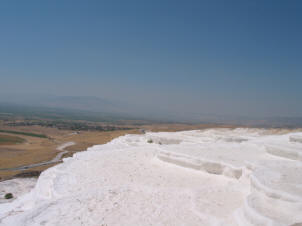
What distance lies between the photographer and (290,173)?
8.96 meters

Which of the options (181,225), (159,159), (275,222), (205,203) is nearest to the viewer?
(275,222)

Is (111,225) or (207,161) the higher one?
(207,161)

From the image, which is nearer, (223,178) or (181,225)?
(181,225)

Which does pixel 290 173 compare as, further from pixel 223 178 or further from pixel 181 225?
pixel 181 225

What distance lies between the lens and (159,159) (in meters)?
14.7

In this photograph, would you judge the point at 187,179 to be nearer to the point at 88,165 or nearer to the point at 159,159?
the point at 159,159

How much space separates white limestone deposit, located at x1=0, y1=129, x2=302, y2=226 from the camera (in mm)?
6902

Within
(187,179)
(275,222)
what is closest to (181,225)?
(275,222)

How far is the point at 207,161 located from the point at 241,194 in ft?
10.5

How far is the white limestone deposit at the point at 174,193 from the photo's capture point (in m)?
6.90

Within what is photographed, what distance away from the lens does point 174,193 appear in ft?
30.4

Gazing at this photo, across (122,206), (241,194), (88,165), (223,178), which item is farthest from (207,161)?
(88,165)

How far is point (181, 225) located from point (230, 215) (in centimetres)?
149

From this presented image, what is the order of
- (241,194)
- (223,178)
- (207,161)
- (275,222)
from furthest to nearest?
(207,161), (223,178), (241,194), (275,222)
